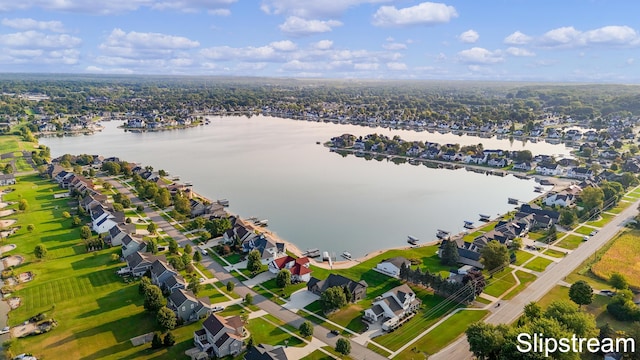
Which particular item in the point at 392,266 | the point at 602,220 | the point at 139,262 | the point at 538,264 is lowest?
the point at 538,264

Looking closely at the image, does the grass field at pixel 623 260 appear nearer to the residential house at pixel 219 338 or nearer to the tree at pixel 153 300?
the residential house at pixel 219 338

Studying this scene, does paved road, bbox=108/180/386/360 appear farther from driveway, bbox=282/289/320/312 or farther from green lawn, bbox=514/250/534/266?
green lawn, bbox=514/250/534/266

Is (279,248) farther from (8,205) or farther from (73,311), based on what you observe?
(8,205)

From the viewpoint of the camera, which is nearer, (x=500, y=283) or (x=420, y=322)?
(x=420, y=322)

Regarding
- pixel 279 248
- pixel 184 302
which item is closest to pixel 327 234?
pixel 279 248

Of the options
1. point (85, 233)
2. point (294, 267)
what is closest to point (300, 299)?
point (294, 267)

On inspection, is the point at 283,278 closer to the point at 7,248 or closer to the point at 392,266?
the point at 392,266

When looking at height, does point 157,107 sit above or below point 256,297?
above

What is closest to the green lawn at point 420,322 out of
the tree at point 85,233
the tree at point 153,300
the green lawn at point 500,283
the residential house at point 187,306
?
the green lawn at point 500,283
